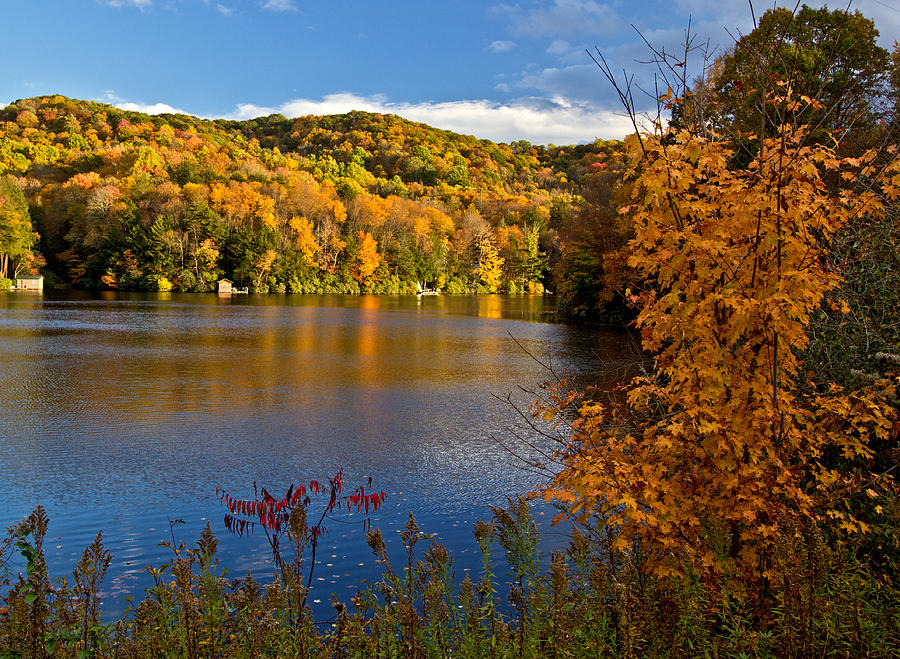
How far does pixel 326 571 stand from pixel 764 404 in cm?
353

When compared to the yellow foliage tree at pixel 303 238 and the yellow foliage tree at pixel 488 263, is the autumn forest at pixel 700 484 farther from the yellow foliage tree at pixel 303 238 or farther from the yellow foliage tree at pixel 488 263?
the yellow foliage tree at pixel 488 263

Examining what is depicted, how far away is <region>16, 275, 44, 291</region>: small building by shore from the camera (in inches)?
2162

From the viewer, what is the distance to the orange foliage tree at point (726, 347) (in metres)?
3.83

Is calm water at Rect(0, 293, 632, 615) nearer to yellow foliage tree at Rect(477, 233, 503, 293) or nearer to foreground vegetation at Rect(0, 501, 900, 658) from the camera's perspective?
foreground vegetation at Rect(0, 501, 900, 658)

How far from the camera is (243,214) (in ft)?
216

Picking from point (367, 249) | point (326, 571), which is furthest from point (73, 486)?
point (367, 249)

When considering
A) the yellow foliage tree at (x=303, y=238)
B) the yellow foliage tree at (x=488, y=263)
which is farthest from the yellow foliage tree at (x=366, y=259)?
the yellow foliage tree at (x=488, y=263)

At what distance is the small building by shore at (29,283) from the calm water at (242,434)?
3884cm

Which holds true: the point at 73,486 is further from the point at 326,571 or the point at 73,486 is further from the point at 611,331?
the point at 611,331

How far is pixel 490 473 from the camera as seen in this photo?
8281mm

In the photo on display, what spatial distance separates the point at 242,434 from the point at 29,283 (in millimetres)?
55539

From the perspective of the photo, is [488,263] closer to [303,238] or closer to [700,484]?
[303,238]

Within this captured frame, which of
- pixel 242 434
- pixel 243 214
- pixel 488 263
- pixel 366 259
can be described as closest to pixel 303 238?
pixel 243 214

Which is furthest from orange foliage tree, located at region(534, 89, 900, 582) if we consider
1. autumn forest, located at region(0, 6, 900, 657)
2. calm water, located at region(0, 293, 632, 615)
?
calm water, located at region(0, 293, 632, 615)
